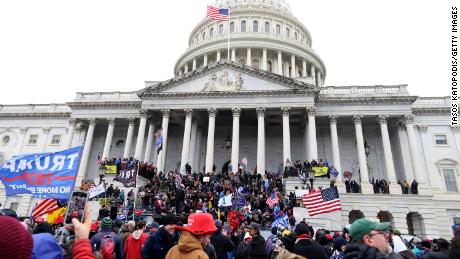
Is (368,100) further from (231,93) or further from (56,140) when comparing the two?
(56,140)

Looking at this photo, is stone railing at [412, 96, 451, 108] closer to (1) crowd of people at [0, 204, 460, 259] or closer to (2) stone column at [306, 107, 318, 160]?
(2) stone column at [306, 107, 318, 160]

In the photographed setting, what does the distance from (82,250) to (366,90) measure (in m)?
38.2

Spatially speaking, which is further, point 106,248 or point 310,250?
point 106,248

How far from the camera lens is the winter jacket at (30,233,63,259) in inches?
114

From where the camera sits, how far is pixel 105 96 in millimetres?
40844

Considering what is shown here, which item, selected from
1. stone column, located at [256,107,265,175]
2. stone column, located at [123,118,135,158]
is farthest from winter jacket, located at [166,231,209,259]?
stone column, located at [123,118,135,158]

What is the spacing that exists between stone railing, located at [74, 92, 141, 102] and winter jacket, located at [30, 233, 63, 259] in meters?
38.5

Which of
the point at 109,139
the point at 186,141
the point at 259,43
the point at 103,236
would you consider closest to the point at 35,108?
the point at 109,139

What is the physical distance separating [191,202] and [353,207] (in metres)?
15.7

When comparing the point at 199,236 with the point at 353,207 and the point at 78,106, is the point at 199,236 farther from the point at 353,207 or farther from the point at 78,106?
the point at 78,106

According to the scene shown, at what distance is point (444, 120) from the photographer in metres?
36.2

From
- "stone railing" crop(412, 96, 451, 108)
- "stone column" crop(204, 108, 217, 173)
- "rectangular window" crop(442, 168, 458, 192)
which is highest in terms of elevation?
"stone railing" crop(412, 96, 451, 108)

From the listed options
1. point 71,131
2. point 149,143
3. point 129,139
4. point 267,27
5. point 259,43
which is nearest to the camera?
point 149,143

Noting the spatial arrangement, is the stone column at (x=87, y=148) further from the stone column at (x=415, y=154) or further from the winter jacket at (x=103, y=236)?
the stone column at (x=415, y=154)
